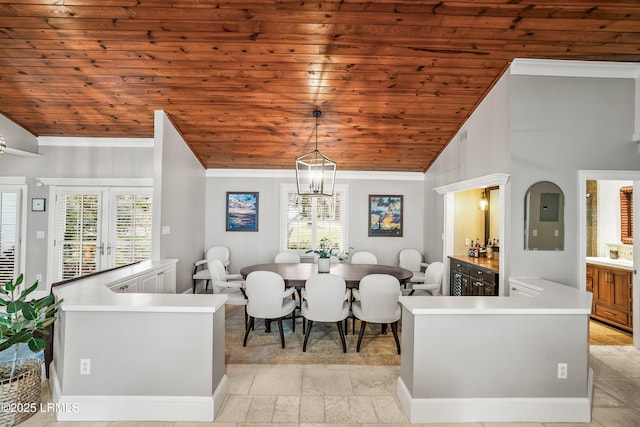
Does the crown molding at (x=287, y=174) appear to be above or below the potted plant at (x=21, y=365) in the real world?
above

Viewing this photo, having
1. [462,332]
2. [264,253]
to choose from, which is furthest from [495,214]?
[264,253]

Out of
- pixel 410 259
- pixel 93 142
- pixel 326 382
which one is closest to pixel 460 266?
pixel 410 259

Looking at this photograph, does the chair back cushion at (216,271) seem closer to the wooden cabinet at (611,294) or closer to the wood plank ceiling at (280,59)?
the wood plank ceiling at (280,59)

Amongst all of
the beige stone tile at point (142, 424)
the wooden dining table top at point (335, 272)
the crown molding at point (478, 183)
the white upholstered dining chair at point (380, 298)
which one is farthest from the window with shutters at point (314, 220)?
the beige stone tile at point (142, 424)

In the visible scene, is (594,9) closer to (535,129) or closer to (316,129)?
(535,129)

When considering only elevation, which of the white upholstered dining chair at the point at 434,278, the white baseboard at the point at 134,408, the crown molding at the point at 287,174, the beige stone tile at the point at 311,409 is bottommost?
the beige stone tile at the point at 311,409

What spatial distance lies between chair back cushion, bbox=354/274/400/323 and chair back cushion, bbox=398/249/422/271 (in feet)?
9.51

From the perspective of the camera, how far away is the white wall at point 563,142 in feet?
11.5

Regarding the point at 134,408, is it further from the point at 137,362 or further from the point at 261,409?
the point at 261,409

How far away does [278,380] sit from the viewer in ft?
9.45

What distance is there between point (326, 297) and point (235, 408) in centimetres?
133

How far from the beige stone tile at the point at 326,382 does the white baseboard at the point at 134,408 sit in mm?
809

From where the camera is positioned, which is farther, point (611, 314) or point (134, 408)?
point (611, 314)

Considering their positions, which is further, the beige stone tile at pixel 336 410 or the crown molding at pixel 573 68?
the crown molding at pixel 573 68
